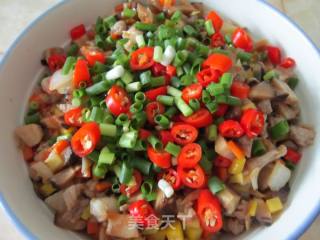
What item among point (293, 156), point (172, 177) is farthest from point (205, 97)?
point (293, 156)

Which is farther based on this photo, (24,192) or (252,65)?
(252,65)

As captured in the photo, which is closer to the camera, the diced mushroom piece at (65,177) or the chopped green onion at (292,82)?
the diced mushroom piece at (65,177)

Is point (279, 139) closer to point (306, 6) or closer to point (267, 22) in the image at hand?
point (267, 22)

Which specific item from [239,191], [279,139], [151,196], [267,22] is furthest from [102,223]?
[267,22]

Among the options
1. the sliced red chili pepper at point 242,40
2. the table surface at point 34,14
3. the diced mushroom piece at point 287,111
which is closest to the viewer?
the diced mushroom piece at point 287,111

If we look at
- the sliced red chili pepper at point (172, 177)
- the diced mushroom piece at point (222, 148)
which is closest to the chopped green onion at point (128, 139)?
the sliced red chili pepper at point (172, 177)

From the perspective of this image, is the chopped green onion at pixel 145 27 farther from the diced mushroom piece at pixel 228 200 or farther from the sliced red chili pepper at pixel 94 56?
the diced mushroom piece at pixel 228 200

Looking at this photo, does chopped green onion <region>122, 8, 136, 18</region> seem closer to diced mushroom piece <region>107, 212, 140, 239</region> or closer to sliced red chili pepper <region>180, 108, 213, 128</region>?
sliced red chili pepper <region>180, 108, 213, 128</region>
